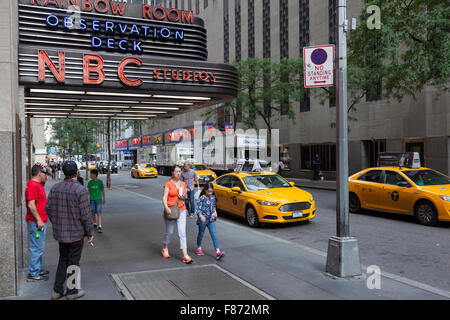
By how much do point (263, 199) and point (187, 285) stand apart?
4.96 metres

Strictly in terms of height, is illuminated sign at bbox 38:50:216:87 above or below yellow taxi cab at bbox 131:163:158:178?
above

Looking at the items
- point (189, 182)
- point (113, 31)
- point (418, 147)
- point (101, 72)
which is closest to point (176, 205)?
point (101, 72)

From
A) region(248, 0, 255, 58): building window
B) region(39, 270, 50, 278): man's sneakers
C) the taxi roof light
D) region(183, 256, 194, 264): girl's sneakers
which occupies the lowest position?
region(183, 256, 194, 264): girl's sneakers

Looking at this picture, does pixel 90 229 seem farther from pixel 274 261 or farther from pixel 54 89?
pixel 54 89

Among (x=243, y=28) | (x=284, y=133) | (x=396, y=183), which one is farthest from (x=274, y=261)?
(x=243, y=28)

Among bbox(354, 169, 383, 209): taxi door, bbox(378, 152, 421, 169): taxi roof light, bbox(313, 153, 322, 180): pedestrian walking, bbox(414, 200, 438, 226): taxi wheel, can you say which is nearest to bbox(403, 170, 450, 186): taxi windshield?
bbox(378, 152, 421, 169): taxi roof light

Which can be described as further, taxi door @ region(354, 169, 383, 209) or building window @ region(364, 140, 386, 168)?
building window @ region(364, 140, 386, 168)

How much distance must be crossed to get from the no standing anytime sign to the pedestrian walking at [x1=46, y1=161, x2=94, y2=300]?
3979 millimetres

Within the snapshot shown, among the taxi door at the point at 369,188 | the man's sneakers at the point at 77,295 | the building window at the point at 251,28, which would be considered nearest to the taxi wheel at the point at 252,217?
the taxi door at the point at 369,188

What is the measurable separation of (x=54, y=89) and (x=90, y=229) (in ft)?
16.1

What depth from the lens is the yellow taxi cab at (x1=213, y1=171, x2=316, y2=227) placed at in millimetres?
10445

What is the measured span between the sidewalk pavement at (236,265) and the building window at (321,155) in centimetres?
2027

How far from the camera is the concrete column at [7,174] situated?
17.3 feet

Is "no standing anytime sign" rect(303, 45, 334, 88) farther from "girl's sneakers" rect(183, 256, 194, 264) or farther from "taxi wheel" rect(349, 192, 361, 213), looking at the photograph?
"taxi wheel" rect(349, 192, 361, 213)
